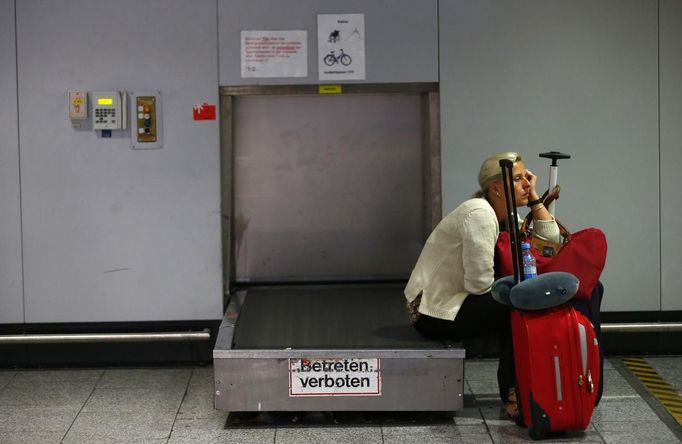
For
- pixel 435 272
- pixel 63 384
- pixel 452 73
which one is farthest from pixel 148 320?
pixel 452 73

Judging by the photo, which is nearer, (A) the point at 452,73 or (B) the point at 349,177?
(A) the point at 452,73

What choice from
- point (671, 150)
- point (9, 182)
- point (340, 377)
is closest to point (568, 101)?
point (671, 150)

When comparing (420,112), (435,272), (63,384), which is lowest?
(63,384)

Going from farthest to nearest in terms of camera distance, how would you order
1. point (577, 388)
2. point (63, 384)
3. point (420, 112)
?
point (420, 112)
point (63, 384)
point (577, 388)

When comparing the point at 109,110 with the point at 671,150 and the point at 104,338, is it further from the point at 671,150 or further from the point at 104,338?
the point at 671,150

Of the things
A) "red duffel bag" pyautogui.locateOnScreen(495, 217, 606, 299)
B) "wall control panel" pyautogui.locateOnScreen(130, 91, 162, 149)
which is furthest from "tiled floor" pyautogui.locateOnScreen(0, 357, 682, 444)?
"wall control panel" pyautogui.locateOnScreen(130, 91, 162, 149)

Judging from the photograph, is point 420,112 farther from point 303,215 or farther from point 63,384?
point 63,384

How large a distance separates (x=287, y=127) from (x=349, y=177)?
460mm

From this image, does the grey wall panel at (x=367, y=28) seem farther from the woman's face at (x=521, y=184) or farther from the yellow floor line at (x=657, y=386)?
the yellow floor line at (x=657, y=386)

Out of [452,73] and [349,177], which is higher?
[452,73]

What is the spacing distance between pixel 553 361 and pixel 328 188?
203cm

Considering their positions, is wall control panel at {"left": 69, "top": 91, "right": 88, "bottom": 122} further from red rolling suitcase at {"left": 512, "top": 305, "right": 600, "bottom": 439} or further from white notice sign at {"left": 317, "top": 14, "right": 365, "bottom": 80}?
red rolling suitcase at {"left": 512, "top": 305, "right": 600, "bottom": 439}

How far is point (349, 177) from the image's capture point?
545 centimetres

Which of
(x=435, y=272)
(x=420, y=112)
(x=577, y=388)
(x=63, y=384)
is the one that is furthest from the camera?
(x=420, y=112)
